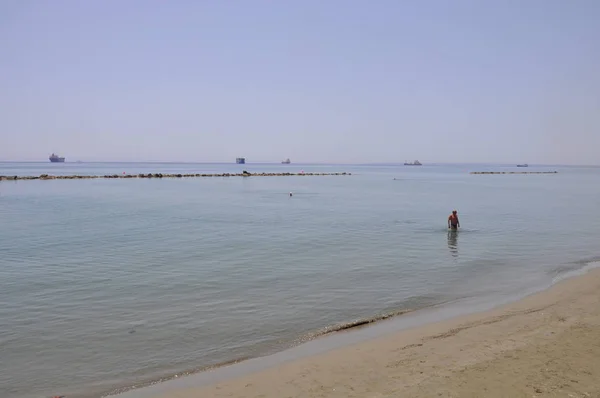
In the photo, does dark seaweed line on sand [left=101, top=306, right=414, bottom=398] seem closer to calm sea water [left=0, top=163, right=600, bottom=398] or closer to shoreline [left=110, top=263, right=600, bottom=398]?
shoreline [left=110, top=263, right=600, bottom=398]

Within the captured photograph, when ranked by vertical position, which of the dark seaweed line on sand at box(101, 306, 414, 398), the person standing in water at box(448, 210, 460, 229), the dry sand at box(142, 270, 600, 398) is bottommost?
the dark seaweed line on sand at box(101, 306, 414, 398)

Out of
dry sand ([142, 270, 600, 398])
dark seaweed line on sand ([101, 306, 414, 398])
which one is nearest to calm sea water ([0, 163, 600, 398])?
dark seaweed line on sand ([101, 306, 414, 398])

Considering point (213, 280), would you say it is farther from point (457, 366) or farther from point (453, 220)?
point (453, 220)

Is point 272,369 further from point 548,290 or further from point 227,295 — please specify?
point 548,290

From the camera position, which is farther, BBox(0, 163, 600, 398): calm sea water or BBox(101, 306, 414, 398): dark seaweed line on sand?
BBox(0, 163, 600, 398): calm sea water

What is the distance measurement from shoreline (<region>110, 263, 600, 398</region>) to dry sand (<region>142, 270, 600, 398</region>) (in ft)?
0.07

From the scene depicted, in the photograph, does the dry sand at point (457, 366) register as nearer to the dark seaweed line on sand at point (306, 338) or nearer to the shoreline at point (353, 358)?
the shoreline at point (353, 358)

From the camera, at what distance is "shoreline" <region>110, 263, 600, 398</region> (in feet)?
30.2

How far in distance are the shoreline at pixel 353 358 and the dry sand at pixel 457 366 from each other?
0.02 metres

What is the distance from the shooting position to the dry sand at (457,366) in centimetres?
859

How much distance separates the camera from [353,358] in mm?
10656

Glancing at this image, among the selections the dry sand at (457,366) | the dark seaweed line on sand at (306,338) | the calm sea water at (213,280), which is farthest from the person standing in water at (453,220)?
the dry sand at (457,366)

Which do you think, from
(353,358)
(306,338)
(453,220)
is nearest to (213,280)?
(306,338)

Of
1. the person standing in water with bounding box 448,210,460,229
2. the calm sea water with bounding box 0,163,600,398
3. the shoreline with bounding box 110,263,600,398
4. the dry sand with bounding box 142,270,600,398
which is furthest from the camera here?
the person standing in water with bounding box 448,210,460,229
